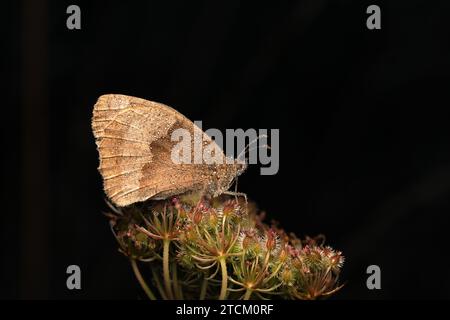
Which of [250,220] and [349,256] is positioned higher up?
[250,220]

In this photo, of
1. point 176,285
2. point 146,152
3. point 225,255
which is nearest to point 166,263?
point 176,285

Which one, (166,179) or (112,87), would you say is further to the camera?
(112,87)

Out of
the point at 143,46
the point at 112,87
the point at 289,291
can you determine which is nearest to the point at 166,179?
the point at 289,291

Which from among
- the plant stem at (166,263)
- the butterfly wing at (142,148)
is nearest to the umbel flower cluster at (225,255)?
the plant stem at (166,263)

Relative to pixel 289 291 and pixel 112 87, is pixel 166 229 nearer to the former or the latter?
pixel 289 291

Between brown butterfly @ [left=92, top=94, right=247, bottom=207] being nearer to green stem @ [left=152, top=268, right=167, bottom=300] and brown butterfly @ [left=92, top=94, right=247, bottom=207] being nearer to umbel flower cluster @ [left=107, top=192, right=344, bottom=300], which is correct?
umbel flower cluster @ [left=107, top=192, right=344, bottom=300]

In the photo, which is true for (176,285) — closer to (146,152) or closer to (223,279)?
(223,279)
